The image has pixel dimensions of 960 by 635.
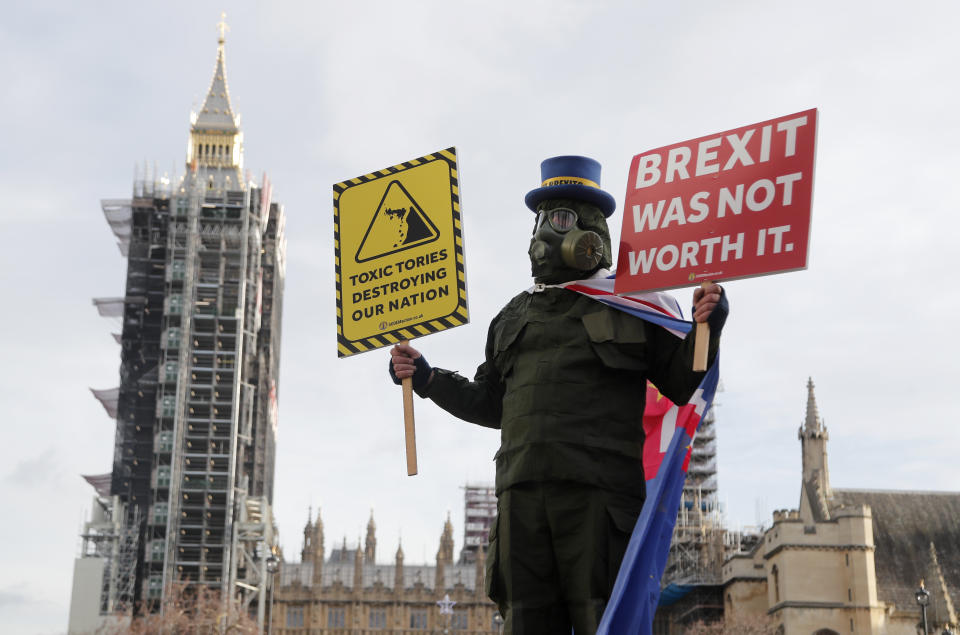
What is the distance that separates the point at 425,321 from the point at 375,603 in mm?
72519

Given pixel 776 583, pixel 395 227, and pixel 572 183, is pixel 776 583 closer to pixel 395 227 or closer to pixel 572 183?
pixel 395 227

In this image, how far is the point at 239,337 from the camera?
65.4 metres

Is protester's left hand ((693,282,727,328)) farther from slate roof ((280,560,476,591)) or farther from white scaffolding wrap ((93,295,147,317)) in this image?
slate roof ((280,560,476,591))

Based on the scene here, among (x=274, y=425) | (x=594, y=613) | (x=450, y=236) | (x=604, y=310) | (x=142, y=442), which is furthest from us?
(x=274, y=425)

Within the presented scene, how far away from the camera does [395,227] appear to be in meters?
6.99

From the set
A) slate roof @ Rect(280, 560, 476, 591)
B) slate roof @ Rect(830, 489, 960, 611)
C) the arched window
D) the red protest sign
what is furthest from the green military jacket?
slate roof @ Rect(280, 560, 476, 591)

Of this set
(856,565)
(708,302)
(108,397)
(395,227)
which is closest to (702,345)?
(708,302)

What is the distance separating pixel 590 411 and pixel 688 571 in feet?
203

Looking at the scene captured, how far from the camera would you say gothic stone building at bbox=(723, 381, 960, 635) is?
1983 inches

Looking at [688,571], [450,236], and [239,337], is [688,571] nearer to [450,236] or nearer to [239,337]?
[239,337]

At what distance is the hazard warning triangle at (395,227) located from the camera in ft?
22.6

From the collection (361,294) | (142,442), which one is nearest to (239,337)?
(142,442)

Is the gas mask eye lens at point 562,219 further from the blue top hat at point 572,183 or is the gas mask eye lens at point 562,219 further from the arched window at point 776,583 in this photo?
the arched window at point 776,583

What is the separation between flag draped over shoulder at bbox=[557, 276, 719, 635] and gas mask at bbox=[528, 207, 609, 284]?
9 centimetres
